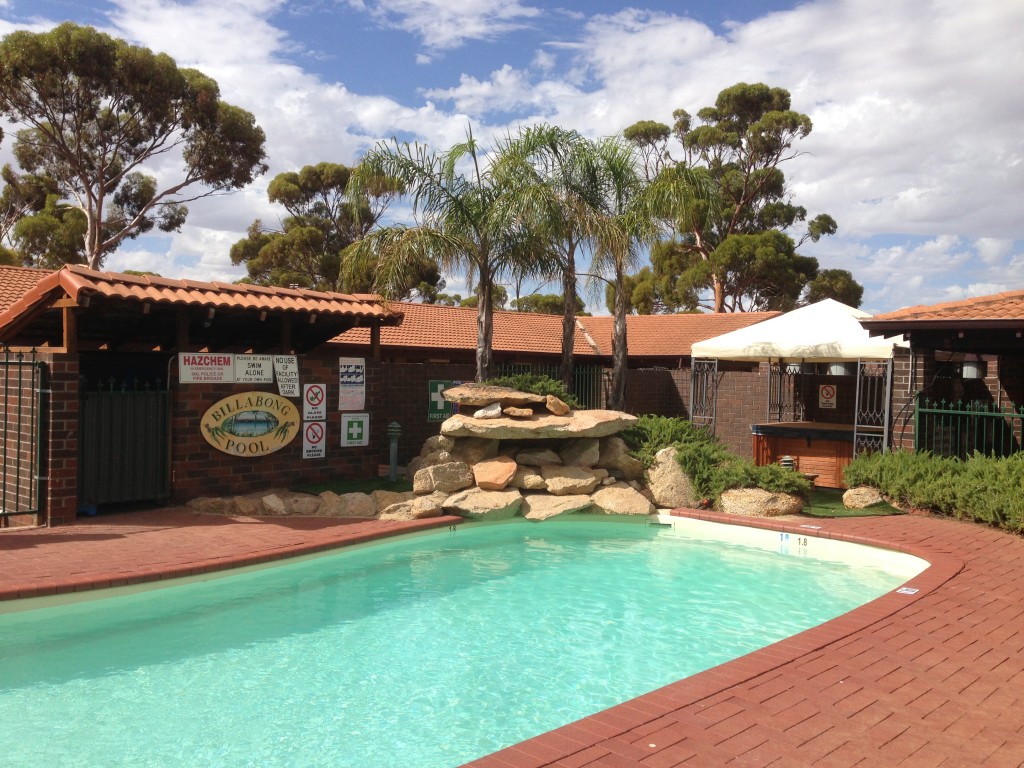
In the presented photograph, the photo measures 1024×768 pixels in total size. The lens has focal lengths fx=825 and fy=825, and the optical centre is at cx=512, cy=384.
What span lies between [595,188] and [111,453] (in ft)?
34.9

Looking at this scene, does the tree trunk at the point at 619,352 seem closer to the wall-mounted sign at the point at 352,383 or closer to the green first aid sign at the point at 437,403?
the green first aid sign at the point at 437,403

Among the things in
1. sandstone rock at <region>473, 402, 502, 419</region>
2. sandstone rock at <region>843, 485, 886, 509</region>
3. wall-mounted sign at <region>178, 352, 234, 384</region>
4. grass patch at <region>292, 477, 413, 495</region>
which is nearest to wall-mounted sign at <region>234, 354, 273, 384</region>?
wall-mounted sign at <region>178, 352, 234, 384</region>

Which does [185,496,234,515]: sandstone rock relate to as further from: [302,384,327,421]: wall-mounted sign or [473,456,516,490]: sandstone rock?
[473,456,516,490]: sandstone rock

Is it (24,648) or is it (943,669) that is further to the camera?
(24,648)

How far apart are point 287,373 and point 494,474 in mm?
3566

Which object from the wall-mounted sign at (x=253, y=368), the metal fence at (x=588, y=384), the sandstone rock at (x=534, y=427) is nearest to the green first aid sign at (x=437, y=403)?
the sandstone rock at (x=534, y=427)

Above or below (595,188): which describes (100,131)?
above

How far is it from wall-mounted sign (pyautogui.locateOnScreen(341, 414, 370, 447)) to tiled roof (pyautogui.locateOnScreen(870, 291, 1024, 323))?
27.5 feet

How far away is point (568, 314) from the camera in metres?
17.3

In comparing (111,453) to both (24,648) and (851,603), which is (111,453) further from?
(851,603)

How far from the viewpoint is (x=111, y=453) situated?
1080cm

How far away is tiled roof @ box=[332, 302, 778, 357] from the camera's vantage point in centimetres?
2292

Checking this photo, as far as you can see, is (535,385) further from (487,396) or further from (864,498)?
(864,498)

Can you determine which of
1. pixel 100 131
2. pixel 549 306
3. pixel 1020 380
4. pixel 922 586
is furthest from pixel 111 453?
pixel 549 306
